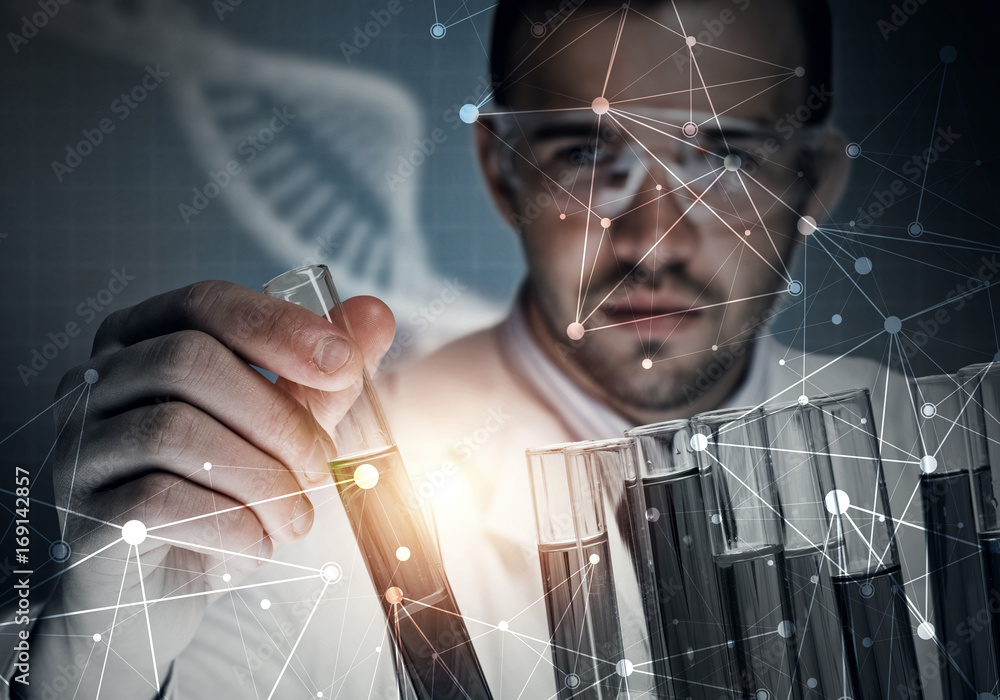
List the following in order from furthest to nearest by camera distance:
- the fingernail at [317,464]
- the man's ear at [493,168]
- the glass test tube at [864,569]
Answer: the man's ear at [493,168], the fingernail at [317,464], the glass test tube at [864,569]

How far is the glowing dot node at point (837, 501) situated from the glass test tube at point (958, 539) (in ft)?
0.39

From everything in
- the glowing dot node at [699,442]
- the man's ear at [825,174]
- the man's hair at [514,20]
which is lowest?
the glowing dot node at [699,442]

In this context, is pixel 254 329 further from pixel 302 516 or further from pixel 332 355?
pixel 302 516

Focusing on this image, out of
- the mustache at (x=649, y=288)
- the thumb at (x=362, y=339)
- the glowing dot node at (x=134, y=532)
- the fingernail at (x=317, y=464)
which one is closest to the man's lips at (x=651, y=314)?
the mustache at (x=649, y=288)

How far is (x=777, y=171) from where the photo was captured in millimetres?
772

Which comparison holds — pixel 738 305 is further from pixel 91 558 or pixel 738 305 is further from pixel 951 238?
pixel 91 558

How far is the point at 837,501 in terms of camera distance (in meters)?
0.45

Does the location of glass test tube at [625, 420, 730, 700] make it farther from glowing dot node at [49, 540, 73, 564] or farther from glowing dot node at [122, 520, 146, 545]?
glowing dot node at [49, 540, 73, 564]

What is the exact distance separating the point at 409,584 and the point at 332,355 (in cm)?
18

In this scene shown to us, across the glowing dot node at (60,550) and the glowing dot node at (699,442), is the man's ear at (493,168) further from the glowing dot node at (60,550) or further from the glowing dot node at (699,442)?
the glowing dot node at (60,550)

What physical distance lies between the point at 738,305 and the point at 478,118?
1.23 ft

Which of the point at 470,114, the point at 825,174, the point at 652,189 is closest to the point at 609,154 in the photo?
the point at 652,189

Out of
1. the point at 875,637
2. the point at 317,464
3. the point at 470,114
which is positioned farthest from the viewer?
the point at 470,114

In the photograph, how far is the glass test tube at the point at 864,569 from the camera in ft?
1.48
